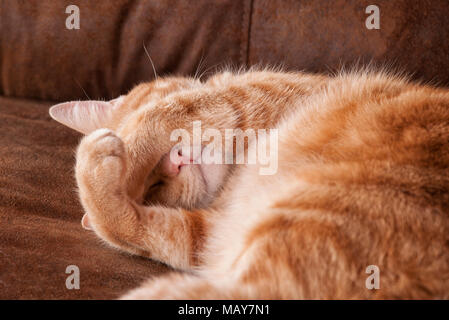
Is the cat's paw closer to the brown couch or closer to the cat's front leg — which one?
the cat's front leg

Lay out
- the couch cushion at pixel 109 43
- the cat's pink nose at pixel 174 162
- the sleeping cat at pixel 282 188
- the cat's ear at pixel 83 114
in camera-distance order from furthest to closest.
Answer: the couch cushion at pixel 109 43
the cat's ear at pixel 83 114
the cat's pink nose at pixel 174 162
the sleeping cat at pixel 282 188

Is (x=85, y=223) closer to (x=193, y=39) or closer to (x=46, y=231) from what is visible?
(x=46, y=231)

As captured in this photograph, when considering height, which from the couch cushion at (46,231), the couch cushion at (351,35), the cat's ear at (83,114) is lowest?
the couch cushion at (46,231)

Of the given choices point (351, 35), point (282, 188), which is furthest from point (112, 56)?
point (282, 188)

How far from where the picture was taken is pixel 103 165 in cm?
135

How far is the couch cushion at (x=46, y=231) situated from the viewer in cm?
114

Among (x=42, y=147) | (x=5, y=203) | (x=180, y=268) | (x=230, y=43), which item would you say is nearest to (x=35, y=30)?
(x=42, y=147)

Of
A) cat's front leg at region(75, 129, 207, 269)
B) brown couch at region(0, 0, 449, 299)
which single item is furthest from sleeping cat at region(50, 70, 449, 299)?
brown couch at region(0, 0, 449, 299)

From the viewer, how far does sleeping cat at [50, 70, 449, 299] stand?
0.97 metres

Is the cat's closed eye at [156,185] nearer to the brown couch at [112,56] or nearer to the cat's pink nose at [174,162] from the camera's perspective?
the cat's pink nose at [174,162]

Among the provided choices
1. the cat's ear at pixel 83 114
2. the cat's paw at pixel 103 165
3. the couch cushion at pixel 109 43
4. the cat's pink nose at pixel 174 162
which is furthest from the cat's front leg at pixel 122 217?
the couch cushion at pixel 109 43

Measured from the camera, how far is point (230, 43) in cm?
212
